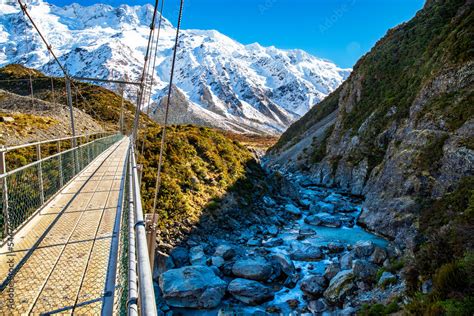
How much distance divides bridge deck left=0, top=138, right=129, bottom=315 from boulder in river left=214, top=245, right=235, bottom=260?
21.8 feet

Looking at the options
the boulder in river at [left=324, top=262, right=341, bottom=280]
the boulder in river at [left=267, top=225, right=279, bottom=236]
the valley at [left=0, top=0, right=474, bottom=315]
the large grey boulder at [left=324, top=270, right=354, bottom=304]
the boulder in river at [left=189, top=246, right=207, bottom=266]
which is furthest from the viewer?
the boulder in river at [left=267, top=225, right=279, bottom=236]

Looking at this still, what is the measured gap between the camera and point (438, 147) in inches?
650

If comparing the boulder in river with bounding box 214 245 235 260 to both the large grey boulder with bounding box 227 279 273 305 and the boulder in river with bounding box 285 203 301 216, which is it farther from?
the boulder in river with bounding box 285 203 301 216

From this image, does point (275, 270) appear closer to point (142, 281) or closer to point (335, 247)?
point (335, 247)

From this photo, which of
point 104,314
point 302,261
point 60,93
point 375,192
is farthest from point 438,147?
point 60,93

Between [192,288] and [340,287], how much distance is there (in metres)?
4.97

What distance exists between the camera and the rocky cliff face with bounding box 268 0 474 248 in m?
15.6

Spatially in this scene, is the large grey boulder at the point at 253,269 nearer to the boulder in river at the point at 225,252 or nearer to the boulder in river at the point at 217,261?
the boulder in river at the point at 217,261

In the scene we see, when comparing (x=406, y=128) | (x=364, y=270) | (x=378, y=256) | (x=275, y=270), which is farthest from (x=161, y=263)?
(x=406, y=128)

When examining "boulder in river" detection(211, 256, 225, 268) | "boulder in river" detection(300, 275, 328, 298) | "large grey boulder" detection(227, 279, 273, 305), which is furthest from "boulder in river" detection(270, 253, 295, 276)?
"boulder in river" detection(211, 256, 225, 268)

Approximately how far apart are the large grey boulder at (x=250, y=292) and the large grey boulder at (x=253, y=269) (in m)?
0.65

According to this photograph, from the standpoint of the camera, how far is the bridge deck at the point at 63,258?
4.02 metres

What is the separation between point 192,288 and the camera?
1093cm

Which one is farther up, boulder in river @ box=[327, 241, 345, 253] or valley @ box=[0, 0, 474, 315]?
valley @ box=[0, 0, 474, 315]
